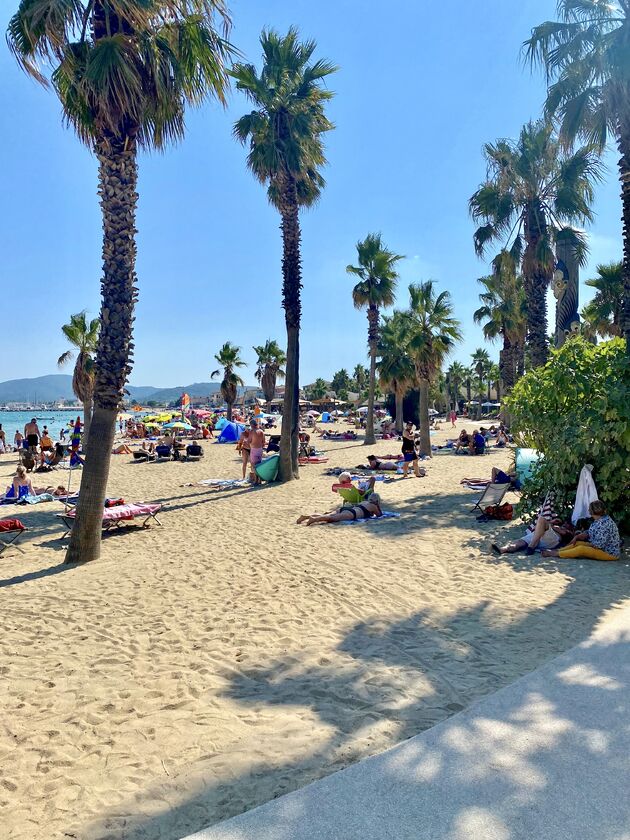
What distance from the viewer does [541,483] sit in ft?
31.8

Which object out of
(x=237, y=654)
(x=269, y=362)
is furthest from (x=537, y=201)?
(x=269, y=362)

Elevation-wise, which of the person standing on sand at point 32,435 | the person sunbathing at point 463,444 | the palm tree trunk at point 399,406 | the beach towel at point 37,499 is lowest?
the beach towel at point 37,499

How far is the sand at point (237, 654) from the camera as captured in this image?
2.98m

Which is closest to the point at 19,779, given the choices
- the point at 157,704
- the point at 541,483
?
the point at 157,704

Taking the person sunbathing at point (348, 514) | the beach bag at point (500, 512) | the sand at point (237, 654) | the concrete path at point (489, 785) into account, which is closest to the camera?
the concrete path at point (489, 785)

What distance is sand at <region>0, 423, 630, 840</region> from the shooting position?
298 centimetres

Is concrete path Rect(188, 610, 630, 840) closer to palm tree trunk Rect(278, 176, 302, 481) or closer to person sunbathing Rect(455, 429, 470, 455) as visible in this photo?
palm tree trunk Rect(278, 176, 302, 481)

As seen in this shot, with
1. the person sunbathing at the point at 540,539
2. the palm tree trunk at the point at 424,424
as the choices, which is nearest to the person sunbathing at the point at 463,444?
the palm tree trunk at the point at 424,424

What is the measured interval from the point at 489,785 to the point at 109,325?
24.4 ft

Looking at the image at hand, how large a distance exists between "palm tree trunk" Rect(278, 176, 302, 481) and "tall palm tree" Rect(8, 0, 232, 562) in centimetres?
753

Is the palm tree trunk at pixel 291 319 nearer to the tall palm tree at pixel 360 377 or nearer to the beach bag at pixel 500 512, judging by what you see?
the beach bag at pixel 500 512

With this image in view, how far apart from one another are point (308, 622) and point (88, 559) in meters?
4.29

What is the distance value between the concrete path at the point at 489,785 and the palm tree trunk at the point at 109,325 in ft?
20.7

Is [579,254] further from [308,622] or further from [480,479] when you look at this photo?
[308,622]
